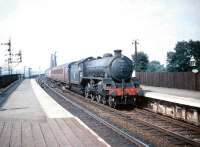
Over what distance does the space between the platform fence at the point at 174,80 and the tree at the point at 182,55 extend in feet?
86.5

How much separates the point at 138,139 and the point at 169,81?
20650 millimetres

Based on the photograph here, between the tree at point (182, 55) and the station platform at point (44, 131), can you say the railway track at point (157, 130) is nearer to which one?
the station platform at point (44, 131)

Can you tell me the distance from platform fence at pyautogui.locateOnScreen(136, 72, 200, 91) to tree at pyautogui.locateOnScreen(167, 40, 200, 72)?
2636cm

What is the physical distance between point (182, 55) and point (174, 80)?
35751 millimetres

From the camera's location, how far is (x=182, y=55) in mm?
61781

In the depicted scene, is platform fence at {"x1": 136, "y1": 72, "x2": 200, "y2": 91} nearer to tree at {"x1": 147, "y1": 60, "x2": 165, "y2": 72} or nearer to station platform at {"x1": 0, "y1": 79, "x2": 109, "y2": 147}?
station platform at {"x1": 0, "y1": 79, "x2": 109, "y2": 147}

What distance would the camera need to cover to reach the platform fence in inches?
966

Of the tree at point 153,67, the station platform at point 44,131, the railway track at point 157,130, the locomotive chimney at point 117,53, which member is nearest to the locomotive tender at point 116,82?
the locomotive chimney at point 117,53

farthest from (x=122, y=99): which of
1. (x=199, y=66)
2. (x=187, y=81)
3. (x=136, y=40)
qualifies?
(x=199, y=66)

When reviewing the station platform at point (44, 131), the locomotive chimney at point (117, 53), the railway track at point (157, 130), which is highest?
the locomotive chimney at point (117, 53)

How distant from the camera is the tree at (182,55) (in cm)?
5997

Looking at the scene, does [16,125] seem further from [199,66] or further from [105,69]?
[199,66]

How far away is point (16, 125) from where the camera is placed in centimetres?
1102

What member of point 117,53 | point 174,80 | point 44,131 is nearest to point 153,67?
point 174,80
